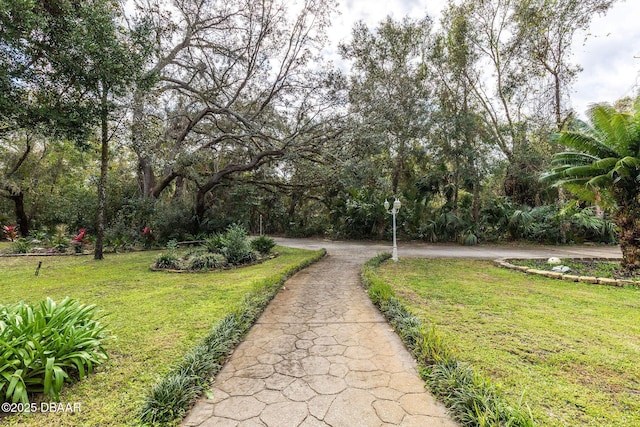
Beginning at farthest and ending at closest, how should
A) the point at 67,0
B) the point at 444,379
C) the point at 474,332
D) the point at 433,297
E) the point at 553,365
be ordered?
the point at 67,0
the point at 433,297
the point at 474,332
the point at 553,365
the point at 444,379

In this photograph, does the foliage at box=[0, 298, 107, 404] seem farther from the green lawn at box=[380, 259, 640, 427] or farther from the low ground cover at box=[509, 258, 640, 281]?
the low ground cover at box=[509, 258, 640, 281]

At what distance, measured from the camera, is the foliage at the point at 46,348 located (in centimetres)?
208

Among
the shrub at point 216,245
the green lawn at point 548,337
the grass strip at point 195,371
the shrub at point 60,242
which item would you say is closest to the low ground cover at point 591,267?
the green lawn at point 548,337

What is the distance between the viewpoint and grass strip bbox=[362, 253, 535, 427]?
1.85 meters

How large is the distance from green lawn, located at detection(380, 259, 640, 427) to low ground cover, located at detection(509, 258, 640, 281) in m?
1.06

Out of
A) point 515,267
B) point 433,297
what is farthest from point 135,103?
point 515,267

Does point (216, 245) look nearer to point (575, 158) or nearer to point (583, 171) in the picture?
point (583, 171)

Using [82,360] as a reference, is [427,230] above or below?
above

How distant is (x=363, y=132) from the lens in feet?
33.5

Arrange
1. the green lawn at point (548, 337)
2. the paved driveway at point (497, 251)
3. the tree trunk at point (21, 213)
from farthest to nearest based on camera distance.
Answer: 1. the tree trunk at point (21, 213)
2. the paved driveway at point (497, 251)
3. the green lawn at point (548, 337)

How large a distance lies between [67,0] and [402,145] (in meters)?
12.7

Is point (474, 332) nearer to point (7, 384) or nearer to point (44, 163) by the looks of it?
point (7, 384)

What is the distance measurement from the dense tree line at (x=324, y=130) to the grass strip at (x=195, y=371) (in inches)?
229

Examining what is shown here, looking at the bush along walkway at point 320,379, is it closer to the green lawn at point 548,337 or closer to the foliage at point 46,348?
the green lawn at point 548,337
